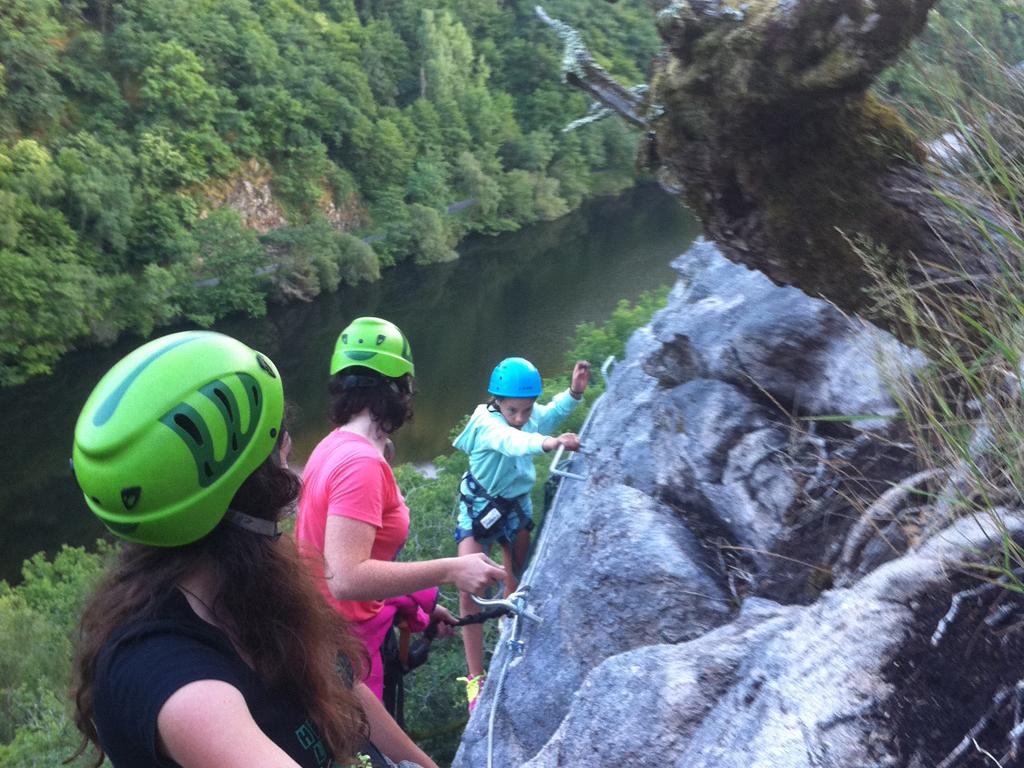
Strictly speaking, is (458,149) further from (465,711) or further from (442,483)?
(465,711)

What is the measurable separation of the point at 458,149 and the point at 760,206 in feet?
138

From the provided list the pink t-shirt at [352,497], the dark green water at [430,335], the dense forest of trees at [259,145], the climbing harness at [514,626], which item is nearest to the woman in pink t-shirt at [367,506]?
the pink t-shirt at [352,497]

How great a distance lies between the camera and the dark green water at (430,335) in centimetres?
1919

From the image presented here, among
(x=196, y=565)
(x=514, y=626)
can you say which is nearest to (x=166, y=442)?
(x=196, y=565)

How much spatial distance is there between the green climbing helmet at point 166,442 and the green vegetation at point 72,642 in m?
0.33

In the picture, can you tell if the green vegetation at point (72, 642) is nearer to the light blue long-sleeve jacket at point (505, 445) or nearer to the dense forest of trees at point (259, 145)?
the light blue long-sleeve jacket at point (505, 445)

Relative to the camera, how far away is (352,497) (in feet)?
7.52

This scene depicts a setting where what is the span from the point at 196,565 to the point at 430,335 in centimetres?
2450

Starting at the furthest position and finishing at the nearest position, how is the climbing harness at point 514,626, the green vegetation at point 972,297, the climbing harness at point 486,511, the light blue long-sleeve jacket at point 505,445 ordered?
the climbing harness at point 486,511
the light blue long-sleeve jacket at point 505,445
the climbing harness at point 514,626
the green vegetation at point 972,297

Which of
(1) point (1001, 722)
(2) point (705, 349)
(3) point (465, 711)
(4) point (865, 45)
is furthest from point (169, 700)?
(3) point (465, 711)

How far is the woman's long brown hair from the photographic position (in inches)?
57.7

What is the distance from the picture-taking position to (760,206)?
332 cm

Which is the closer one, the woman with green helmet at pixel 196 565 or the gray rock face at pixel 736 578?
the woman with green helmet at pixel 196 565

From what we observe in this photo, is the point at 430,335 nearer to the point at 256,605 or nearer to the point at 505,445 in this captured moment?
the point at 505,445
